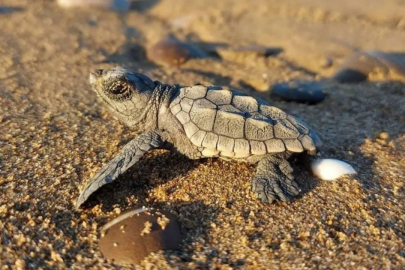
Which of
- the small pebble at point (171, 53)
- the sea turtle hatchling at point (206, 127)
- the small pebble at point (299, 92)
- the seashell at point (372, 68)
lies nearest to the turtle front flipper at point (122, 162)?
the sea turtle hatchling at point (206, 127)

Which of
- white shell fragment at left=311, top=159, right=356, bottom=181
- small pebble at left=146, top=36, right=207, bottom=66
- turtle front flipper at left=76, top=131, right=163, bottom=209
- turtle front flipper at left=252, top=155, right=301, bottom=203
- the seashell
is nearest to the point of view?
turtle front flipper at left=76, top=131, right=163, bottom=209

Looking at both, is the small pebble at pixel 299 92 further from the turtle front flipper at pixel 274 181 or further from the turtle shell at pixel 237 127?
the turtle front flipper at pixel 274 181

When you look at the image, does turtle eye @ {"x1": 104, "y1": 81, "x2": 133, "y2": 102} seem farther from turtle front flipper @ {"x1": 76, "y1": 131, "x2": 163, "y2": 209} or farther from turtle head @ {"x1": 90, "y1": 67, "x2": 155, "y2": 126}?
turtle front flipper @ {"x1": 76, "y1": 131, "x2": 163, "y2": 209}

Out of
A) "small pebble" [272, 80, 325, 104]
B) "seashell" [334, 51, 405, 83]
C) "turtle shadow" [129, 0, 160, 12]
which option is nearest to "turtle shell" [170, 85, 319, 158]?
"small pebble" [272, 80, 325, 104]

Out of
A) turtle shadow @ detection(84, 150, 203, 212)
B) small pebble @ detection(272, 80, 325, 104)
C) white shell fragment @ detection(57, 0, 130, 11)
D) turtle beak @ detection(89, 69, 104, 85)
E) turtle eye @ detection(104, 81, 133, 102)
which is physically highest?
white shell fragment @ detection(57, 0, 130, 11)

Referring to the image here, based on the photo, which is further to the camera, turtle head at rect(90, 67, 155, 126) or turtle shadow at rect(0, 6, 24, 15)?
turtle shadow at rect(0, 6, 24, 15)

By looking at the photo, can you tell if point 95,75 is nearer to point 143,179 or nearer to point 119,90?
point 119,90

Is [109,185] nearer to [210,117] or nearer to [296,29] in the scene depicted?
[210,117]

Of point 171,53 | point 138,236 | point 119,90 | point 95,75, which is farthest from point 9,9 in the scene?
point 138,236
